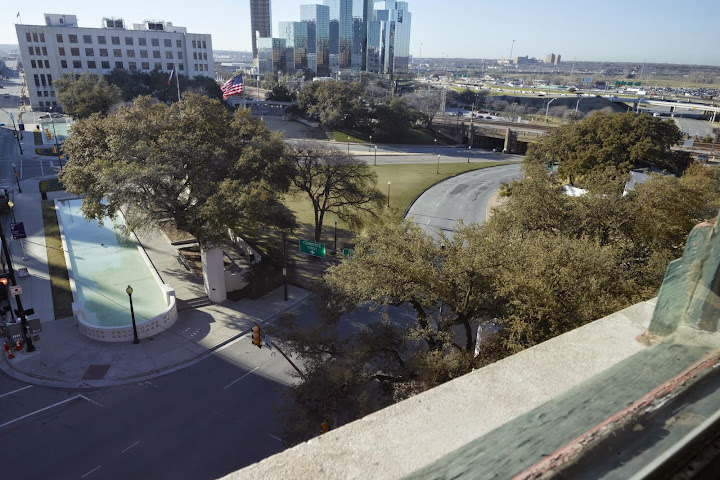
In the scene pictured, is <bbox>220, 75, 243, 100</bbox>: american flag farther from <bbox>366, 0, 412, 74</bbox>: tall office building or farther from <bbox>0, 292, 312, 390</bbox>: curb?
<bbox>366, 0, 412, 74</bbox>: tall office building

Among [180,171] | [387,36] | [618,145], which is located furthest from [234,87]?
[387,36]

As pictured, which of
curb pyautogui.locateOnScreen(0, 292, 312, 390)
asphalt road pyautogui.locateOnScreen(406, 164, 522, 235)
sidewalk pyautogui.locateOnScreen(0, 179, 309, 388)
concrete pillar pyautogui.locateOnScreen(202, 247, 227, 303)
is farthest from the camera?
asphalt road pyautogui.locateOnScreen(406, 164, 522, 235)

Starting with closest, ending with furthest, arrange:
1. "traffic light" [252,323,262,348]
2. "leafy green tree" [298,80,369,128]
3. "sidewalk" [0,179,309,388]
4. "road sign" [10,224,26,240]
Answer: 1. "sidewalk" [0,179,309,388]
2. "traffic light" [252,323,262,348]
3. "road sign" [10,224,26,240]
4. "leafy green tree" [298,80,369,128]

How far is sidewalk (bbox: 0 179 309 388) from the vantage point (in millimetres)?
17047

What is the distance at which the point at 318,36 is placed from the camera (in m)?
172

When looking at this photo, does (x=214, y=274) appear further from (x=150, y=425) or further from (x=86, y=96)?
(x=86, y=96)

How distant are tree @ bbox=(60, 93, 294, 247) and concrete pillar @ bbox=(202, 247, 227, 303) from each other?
2.89 feet

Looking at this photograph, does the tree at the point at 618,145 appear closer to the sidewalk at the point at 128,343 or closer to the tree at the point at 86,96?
the sidewalk at the point at 128,343

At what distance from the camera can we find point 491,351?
11.2 meters

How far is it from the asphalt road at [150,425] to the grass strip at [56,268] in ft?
17.6

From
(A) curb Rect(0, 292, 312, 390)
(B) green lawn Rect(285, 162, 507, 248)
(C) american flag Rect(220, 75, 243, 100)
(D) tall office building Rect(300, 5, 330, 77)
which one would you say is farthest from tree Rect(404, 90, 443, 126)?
(D) tall office building Rect(300, 5, 330, 77)

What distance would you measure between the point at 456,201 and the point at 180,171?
26.6m

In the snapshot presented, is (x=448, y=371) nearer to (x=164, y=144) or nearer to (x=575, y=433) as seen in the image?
(x=575, y=433)

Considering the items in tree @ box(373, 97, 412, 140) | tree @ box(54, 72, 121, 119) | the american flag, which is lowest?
tree @ box(373, 97, 412, 140)
